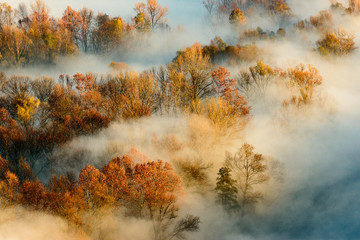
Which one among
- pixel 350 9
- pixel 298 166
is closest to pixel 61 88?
pixel 298 166

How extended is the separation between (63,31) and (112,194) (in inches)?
2218

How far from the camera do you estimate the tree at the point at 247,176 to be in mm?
48381

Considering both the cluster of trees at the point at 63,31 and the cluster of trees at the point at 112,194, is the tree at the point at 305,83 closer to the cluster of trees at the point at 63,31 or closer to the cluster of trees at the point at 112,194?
the cluster of trees at the point at 112,194

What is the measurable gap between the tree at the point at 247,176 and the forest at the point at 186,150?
0.76ft

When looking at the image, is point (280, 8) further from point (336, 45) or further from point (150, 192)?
point (150, 192)

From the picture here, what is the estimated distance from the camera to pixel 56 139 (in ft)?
170

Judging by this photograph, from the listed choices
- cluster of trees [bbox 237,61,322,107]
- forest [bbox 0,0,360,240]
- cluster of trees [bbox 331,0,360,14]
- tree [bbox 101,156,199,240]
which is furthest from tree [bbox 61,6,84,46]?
cluster of trees [bbox 331,0,360,14]

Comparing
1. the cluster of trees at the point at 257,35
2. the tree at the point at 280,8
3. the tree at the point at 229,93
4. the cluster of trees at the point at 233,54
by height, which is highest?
the tree at the point at 280,8

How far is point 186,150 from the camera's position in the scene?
172 feet

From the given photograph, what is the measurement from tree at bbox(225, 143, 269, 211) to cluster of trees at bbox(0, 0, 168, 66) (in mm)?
52871

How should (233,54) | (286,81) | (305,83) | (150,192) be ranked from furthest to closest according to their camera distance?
(233,54) → (286,81) → (305,83) → (150,192)

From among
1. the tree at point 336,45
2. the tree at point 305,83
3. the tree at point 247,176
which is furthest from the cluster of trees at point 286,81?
the tree at point 247,176

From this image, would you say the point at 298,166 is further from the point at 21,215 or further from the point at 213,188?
the point at 21,215

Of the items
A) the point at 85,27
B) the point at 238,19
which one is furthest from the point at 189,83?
the point at 85,27
